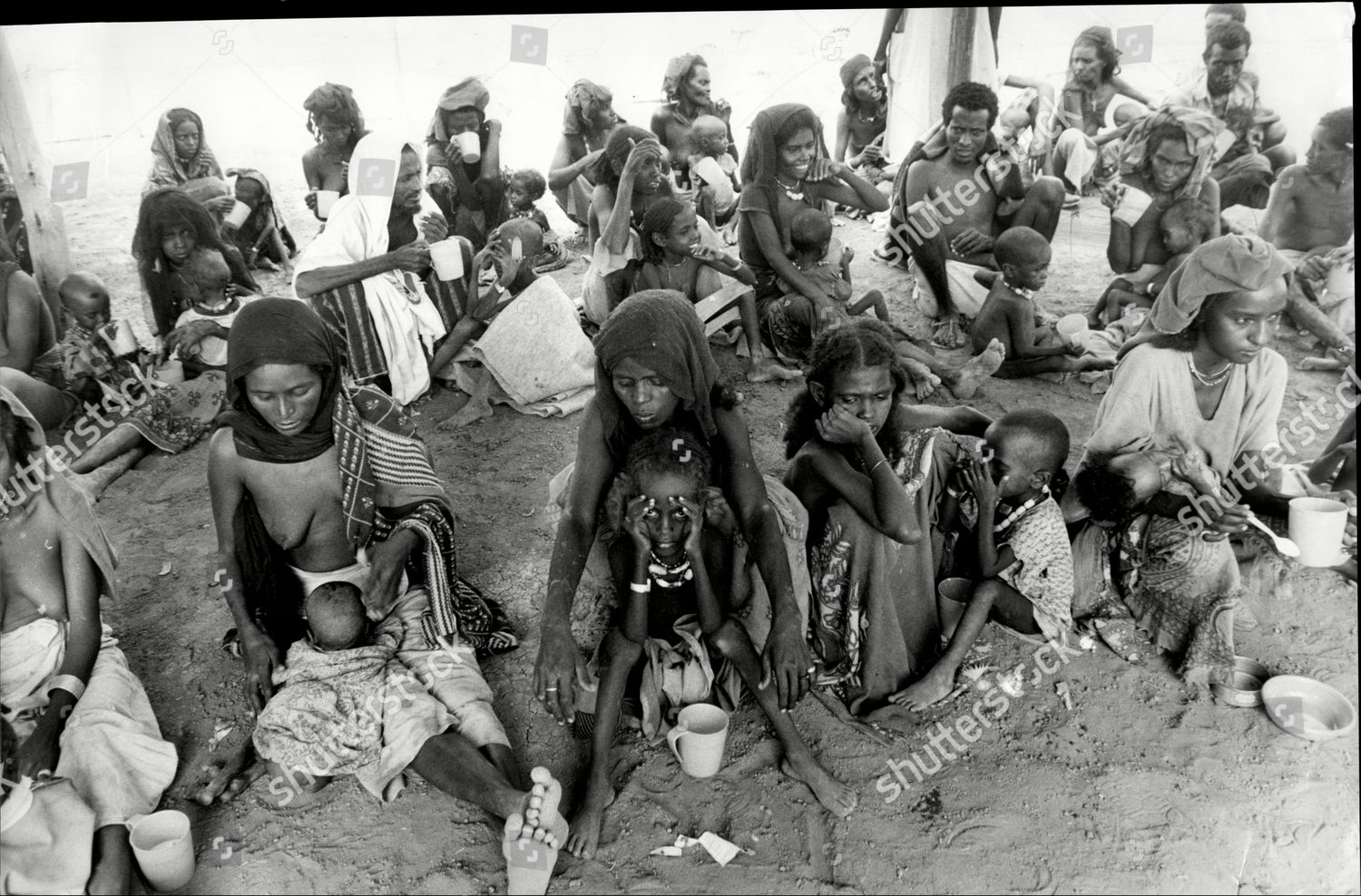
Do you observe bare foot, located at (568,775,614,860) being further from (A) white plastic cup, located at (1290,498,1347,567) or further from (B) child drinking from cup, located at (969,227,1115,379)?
(B) child drinking from cup, located at (969,227,1115,379)

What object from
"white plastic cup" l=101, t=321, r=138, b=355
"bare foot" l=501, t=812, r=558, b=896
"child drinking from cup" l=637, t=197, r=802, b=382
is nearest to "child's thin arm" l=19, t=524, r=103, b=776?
"bare foot" l=501, t=812, r=558, b=896

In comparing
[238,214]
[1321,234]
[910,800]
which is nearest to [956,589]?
[910,800]

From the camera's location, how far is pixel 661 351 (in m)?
2.45

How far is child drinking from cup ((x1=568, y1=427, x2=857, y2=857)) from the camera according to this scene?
2.39 m

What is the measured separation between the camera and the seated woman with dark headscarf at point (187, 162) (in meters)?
3.46

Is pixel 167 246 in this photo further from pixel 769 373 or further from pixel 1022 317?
pixel 1022 317

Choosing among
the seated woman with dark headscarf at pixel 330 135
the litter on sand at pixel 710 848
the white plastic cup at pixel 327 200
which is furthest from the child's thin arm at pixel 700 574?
the white plastic cup at pixel 327 200

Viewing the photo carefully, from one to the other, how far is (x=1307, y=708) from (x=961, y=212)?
243cm

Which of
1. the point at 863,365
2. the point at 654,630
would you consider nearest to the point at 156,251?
the point at 654,630

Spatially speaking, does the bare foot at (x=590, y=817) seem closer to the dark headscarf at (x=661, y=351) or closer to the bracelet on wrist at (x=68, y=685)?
the dark headscarf at (x=661, y=351)

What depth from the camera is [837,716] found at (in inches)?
104

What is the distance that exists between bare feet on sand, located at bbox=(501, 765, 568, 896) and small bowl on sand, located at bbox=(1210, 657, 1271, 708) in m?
1.90

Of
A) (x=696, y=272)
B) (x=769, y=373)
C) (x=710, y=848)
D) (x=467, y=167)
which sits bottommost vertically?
(x=710, y=848)

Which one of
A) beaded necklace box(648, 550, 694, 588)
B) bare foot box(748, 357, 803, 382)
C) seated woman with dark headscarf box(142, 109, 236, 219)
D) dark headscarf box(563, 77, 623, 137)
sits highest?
dark headscarf box(563, 77, 623, 137)
